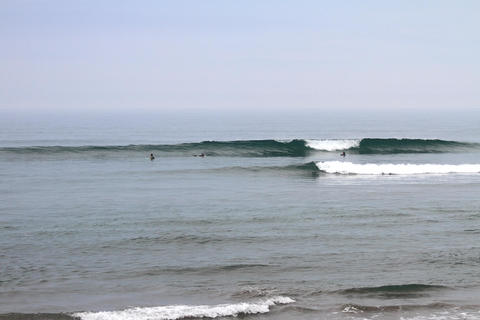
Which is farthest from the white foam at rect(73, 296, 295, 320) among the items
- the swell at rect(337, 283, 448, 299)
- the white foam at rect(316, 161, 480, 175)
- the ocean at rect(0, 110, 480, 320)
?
the white foam at rect(316, 161, 480, 175)

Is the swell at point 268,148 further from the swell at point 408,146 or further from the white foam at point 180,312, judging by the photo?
the white foam at point 180,312

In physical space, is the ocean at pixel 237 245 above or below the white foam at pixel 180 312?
above

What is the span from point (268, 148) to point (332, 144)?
271 inches

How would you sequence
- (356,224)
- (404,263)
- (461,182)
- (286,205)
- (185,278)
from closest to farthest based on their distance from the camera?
(185,278), (404,263), (356,224), (286,205), (461,182)

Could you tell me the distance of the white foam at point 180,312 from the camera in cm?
1424

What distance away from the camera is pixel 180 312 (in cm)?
1453

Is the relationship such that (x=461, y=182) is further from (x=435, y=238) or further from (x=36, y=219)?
(x=36, y=219)

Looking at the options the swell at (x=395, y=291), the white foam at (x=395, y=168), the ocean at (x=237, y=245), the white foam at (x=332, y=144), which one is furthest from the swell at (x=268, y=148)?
the swell at (x=395, y=291)

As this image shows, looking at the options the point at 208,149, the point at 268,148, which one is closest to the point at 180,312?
the point at 208,149

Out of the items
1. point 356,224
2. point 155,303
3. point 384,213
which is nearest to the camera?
point 155,303

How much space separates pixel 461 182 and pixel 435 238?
51.6ft

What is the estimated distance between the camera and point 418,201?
2873 cm

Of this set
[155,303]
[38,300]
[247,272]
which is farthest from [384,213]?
[38,300]

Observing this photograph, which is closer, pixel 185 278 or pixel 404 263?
pixel 185 278
